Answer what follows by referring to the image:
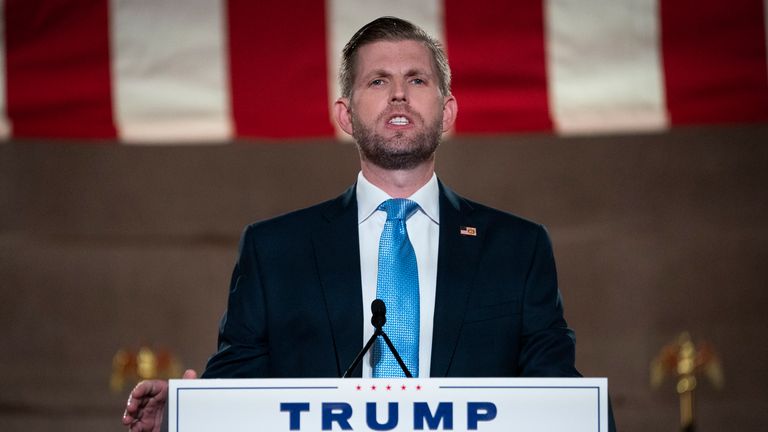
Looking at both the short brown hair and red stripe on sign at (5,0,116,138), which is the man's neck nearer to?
the short brown hair

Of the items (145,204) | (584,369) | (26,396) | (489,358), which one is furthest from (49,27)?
(584,369)

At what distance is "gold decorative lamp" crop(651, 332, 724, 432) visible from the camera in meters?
4.26

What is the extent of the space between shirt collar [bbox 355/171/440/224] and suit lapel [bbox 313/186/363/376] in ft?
0.06

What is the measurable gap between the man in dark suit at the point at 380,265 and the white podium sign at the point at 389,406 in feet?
1.00

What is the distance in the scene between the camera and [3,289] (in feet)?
15.6

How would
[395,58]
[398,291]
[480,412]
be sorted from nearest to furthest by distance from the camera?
[480,412] → [398,291] → [395,58]

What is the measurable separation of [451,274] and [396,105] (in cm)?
31

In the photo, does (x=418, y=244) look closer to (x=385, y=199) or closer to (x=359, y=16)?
(x=385, y=199)

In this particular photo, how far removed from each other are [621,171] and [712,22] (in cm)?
138

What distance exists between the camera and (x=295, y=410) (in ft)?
4.77

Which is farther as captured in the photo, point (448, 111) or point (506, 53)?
point (506, 53)

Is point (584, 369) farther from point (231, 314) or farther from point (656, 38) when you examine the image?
point (231, 314)

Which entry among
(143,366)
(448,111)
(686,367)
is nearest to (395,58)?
(448,111)

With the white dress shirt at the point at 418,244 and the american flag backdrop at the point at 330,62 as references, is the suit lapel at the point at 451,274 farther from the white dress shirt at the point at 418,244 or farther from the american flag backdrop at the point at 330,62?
the american flag backdrop at the point at 330,62
